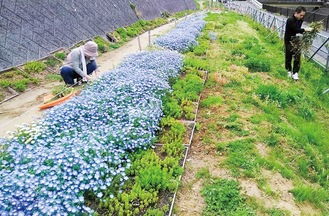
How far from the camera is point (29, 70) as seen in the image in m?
10.4

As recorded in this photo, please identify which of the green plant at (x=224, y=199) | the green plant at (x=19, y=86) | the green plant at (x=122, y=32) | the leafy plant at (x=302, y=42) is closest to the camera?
the green plant at (x=224, y=199)

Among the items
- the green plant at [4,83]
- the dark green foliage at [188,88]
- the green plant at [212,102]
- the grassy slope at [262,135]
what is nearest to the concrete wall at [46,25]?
the green plant at [4,83]

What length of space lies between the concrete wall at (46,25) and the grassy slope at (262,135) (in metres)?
6.19

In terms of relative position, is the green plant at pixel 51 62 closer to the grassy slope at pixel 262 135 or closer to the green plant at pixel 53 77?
the green plant at pixel 53 77

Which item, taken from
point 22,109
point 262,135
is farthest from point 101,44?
point 262,135

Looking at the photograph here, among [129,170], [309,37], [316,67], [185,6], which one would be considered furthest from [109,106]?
[185,6]

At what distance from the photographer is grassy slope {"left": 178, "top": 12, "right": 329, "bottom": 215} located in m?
4.53

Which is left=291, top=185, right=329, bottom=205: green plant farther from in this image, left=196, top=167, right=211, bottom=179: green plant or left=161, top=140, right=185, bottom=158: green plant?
left=161, top=140, right=185, bottom=158: green plant

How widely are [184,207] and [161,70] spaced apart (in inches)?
169

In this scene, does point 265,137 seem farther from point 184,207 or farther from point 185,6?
point 185,6

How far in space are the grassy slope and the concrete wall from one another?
619 cm

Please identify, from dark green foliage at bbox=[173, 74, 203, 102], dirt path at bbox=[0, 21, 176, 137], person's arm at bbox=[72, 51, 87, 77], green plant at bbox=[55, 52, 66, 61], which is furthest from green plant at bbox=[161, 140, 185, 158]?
green plant at bbox=[55, 52, 66, 61]

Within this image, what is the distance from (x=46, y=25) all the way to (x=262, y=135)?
9943 millimetres

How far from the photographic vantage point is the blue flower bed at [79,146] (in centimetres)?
346
